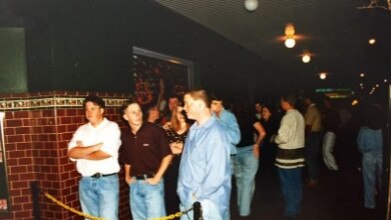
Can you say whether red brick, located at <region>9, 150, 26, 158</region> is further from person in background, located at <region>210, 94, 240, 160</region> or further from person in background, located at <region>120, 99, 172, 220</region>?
person in background, located at <region>210, 94, 240, 160</region>

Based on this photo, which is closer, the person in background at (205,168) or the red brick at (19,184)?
the person in background at (205,168)

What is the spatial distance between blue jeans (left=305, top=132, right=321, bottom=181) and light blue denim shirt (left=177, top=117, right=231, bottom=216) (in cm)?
568

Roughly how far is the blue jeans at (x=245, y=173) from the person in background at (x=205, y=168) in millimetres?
2514

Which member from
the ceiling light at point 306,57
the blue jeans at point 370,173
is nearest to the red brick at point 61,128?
the blue jeans at point 370,173

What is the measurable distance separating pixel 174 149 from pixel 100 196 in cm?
106

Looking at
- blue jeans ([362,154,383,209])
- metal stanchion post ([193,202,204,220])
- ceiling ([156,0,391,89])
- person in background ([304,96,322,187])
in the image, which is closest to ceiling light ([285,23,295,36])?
ceiling ([156,0,391,89])

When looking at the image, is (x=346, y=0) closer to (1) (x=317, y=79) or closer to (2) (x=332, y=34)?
(2) (x=332, y=34)

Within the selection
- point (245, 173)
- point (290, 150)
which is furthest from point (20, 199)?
point (290, 150)

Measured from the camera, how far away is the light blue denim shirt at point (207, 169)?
3.11 m

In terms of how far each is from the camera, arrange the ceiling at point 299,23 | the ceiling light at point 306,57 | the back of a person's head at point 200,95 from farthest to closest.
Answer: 1. the ceiling light at point 306,57
2. the ceiling at point 299,23
3. the back of a person's head at point 200,95

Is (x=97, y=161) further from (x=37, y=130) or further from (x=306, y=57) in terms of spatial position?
(x=306, y=57)

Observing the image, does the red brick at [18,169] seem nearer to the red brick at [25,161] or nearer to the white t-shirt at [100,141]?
the red brick at [25,161]

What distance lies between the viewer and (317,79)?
26.7 meters

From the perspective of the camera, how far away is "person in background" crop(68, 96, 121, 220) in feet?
14.3
